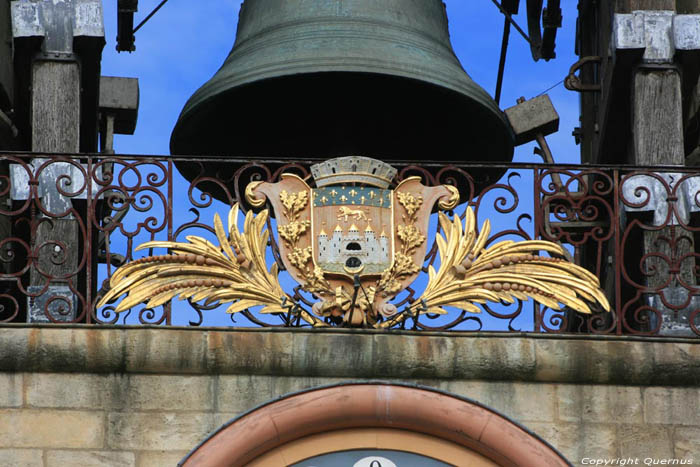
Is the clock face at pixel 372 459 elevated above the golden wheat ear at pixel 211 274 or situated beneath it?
situated beneath

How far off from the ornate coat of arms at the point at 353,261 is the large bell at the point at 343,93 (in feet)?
3.11

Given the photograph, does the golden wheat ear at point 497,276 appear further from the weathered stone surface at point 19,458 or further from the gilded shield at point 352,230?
the weathered stone surface at point 19,458

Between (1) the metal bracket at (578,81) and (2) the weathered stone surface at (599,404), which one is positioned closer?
(2) the weathered stone surface at (599,404)

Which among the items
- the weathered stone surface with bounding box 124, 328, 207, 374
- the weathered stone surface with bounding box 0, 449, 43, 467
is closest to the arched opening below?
the weathered stone surface with bounding box 124, 328, 207, 374

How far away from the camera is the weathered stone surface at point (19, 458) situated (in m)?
10.3

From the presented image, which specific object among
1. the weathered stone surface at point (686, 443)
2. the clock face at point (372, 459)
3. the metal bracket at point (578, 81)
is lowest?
the clock face at point (372, 459)

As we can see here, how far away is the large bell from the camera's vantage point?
38.8 ft

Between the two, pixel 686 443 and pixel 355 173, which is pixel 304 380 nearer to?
pixel 355 173

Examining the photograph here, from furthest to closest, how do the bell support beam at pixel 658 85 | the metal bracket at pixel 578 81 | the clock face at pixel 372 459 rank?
1. the metal bracket at pixel 578 81
2. the bell support beam at pixel 658 85
3. the clock face at pixel 372 459

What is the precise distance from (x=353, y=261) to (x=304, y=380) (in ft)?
1.90

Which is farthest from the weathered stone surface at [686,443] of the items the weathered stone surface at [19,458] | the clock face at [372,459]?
the weathered stone surface at [19,458]

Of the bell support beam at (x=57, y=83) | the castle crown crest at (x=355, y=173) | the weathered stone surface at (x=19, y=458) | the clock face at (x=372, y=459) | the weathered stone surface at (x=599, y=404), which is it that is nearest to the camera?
the weathered stone surface at (x=19, y=458)

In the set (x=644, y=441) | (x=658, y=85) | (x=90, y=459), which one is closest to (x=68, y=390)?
(x=90, y=459)

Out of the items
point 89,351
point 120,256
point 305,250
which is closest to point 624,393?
point 305,250
